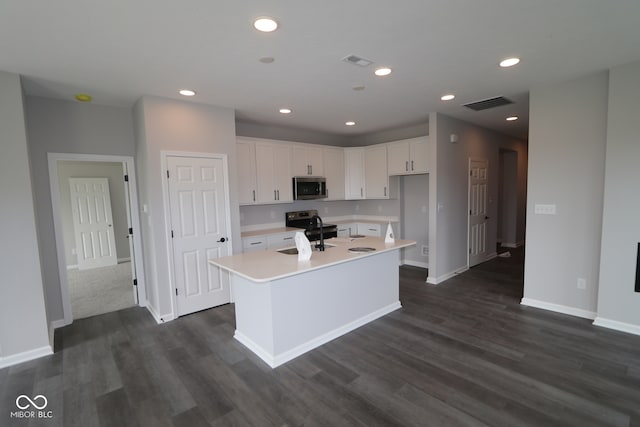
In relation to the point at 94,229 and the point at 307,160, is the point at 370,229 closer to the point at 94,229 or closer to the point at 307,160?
the point at 307,160

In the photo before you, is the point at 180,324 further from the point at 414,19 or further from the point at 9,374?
the point at 414,19

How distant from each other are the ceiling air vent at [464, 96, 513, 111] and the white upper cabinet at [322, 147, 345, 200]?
2522mm

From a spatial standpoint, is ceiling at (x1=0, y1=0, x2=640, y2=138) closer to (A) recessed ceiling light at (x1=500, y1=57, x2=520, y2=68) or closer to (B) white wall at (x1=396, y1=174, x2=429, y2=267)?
(A) recessed ceiling light at (x1=500, y1=57, x2=520, y2=68)

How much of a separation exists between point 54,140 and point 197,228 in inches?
75.8

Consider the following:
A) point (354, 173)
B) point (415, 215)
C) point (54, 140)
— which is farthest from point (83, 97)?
point (415, 215)

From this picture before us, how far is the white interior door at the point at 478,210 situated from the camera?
5.55m

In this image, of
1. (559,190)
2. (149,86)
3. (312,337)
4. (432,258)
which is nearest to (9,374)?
(312,337)

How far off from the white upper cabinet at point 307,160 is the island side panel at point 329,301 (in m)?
2.44

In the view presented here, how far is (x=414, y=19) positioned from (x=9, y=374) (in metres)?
4.50

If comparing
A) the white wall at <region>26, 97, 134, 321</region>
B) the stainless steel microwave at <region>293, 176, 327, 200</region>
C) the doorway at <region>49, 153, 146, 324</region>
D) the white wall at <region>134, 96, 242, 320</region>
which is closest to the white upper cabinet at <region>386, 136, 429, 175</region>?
the stainless steel microwave at <region>293, 176, 327, 200</region>

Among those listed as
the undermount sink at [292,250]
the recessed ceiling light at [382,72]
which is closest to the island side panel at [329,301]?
the undermount sink at [292,250]

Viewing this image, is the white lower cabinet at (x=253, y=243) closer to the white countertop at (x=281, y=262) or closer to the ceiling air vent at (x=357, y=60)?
the white countertop at (x=281, y=262)

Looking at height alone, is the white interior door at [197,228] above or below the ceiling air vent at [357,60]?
below

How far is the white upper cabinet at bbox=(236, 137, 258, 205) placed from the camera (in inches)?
180
